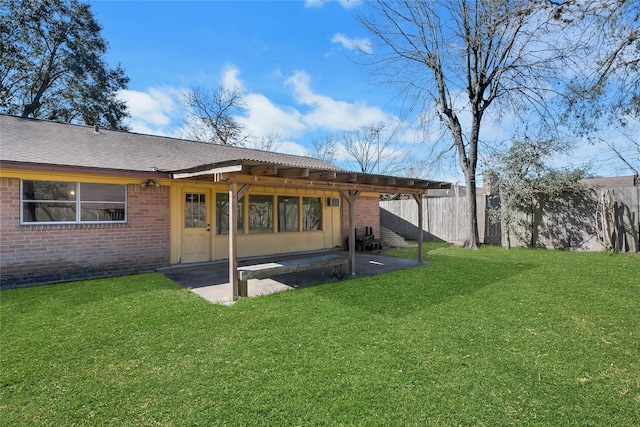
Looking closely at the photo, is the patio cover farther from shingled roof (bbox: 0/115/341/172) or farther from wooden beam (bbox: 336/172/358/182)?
shingled roof (bbox: 0/115/341/172)

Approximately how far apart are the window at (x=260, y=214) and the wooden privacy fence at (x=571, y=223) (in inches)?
325

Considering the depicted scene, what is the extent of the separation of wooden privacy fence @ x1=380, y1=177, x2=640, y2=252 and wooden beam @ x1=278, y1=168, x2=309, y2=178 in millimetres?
9660

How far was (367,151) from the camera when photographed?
27.8m

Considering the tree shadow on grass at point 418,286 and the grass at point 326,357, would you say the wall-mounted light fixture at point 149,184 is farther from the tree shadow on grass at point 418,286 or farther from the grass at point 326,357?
the tree shadow on grass at point 418,286

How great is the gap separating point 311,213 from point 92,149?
21.7 feet

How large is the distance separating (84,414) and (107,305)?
3065 mm

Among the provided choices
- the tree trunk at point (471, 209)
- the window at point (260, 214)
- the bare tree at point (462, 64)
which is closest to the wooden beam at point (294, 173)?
the window at point (260, 214)

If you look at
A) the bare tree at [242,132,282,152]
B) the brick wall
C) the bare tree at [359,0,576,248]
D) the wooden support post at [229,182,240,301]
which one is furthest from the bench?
the bare tree at [242,132,282,152]

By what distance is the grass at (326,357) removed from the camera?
241cm

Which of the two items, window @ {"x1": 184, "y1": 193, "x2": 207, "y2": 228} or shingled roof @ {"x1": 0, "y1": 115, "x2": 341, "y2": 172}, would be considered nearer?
shingled roof @ {"x1": 0, "y1": 115, "x2": 341, "y2": 172}

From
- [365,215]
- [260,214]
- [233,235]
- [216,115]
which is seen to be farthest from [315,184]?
[216,115]

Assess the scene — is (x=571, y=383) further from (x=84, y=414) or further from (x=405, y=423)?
(x=84, y=414)

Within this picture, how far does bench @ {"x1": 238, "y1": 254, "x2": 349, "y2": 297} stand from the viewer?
554 cm

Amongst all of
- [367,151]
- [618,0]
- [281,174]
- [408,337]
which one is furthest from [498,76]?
[367,151]
